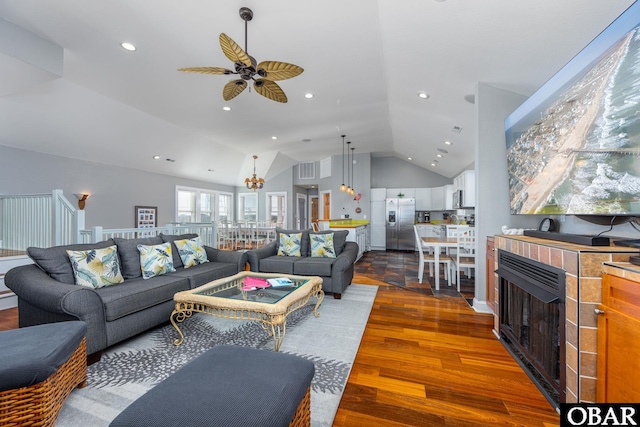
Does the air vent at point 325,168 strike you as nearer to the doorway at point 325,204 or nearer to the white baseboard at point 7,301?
the doorway at point 325,204

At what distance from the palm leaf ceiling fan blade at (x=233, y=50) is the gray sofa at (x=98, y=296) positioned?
2.13 m

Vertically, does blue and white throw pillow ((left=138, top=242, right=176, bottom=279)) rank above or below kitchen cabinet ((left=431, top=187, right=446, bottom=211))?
below

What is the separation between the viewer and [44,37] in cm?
282

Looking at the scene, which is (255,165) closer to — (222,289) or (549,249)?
(222,289)

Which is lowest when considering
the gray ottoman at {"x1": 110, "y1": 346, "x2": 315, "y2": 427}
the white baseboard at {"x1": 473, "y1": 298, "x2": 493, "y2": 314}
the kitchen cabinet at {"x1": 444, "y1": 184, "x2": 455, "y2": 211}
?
the white baseboard at {"x1": 473, "y1": 298, "x2": 493, "y2": 314}

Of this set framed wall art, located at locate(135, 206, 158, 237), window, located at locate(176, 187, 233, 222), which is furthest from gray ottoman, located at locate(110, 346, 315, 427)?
window, located at locate(176, 187, 233, 222)

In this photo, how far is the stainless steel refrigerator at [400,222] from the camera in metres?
8.20

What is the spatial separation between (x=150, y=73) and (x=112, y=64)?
39cm

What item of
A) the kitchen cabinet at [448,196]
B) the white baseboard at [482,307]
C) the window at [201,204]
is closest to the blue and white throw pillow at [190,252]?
the white baseboard at [482,307]

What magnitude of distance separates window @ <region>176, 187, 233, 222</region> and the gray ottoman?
744 centimetres

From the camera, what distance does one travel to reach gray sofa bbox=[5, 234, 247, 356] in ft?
6.48

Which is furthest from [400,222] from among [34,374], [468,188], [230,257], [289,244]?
[34,374]

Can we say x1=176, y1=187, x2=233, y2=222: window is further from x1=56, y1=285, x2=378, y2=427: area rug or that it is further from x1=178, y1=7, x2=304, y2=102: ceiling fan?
x1=178, y1=7, x2=304, y2=102: ceiling fan

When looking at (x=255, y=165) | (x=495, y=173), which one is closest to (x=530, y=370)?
(x=495, y=173)
